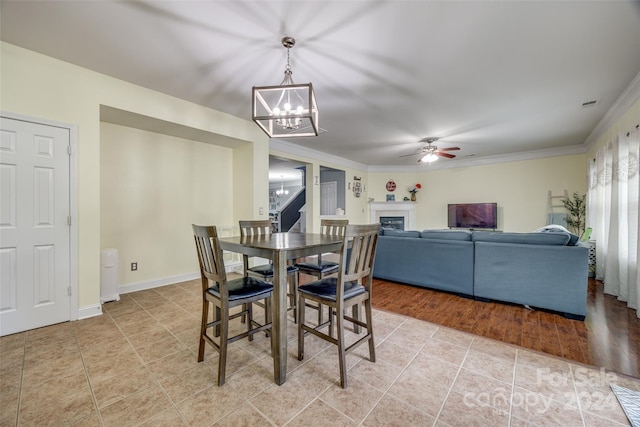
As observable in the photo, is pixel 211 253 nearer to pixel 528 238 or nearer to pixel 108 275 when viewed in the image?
pixel 108 275

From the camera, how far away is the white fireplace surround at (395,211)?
7.72 metres

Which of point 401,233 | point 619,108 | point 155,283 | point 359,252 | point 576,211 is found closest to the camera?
point 359,252

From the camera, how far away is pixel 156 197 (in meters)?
3.76

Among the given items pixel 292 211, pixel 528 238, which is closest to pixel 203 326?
pixel 528 238

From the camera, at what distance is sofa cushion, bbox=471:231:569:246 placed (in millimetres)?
2786

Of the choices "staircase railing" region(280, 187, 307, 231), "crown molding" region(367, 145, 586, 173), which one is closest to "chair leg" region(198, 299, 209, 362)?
"staircase railing" region(280, 187, 307, 231)

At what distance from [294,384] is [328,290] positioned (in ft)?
2.06

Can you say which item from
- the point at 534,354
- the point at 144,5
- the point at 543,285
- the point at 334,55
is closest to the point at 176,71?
the point at 144,5

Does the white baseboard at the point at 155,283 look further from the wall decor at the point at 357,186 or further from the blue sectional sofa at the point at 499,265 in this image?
the wall decor at the point at 357,186

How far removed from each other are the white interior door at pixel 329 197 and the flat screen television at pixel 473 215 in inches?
126

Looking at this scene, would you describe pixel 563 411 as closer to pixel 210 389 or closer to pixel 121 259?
pixel 210 389

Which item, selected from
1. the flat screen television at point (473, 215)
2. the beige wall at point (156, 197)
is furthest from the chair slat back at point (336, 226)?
the flat screen television at point (473, 215)

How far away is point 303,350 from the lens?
1.94 metres

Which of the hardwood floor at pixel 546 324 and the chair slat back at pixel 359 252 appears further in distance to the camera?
the hardwood floor at pixel 546 324
